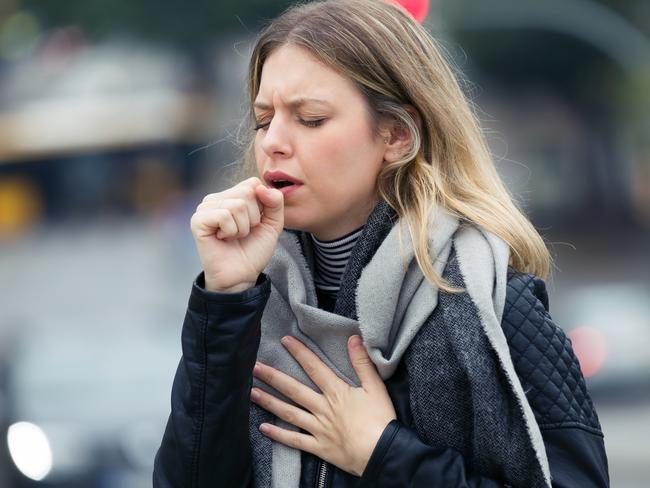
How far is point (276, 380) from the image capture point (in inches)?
84.5

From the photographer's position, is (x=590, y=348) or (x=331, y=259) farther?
(x=590, y=348)

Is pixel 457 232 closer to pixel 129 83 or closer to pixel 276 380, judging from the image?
pixel 276 380

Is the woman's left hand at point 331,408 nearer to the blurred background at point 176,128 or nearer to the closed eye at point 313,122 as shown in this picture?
the closed eye at point 313,122

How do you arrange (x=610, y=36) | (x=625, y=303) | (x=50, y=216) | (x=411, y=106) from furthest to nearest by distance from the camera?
1. (x=50, y=216)
2. (x=610, y=36)
3. (x=625, y=303)
4. (x=411, y=106)

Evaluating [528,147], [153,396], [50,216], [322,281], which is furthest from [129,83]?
[322,281]

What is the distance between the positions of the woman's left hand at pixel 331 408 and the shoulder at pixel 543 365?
266 millimetres

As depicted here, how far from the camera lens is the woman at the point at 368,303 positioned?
1.97m

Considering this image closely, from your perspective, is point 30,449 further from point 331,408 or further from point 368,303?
point 368,303

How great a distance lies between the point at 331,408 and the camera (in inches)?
82.7

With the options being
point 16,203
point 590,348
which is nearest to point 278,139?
point 590,348

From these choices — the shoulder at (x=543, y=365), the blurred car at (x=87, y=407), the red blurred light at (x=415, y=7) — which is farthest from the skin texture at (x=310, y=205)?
the blurred car at (x=87, y=407)

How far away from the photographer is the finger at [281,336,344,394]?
2127 mm

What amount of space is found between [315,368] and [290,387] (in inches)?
2.5

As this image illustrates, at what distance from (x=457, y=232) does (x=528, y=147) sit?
30.4 m
